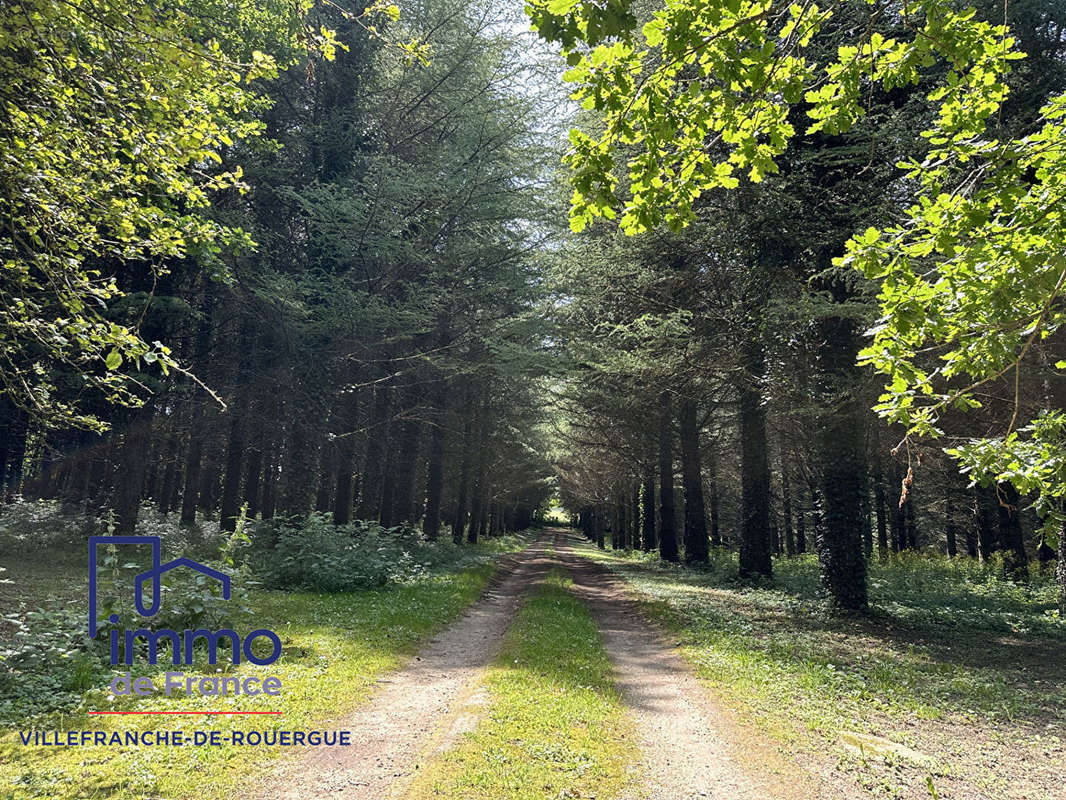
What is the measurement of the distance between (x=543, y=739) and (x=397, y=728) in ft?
5.05

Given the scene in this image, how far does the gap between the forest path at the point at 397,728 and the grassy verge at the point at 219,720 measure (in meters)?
0.28

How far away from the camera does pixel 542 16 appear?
2.83 m

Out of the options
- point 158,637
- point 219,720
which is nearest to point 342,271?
point 158,637

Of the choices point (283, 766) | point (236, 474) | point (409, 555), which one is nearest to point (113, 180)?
point (283, 766)

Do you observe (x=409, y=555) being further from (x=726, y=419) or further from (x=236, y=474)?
(x=726, y=419)

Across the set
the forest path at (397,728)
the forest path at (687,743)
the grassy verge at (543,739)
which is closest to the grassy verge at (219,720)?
the forest path at (397,728)

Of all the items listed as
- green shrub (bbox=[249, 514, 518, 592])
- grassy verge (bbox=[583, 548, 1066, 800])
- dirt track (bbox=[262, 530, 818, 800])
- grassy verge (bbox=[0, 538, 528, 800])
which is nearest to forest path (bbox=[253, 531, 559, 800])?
dirt track (bbox=[262, 530, 818, 800])

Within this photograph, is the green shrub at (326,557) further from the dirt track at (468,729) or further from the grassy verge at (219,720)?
the dirt track at (468,729)

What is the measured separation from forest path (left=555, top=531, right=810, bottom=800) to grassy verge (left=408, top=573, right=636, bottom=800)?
0.25 metres

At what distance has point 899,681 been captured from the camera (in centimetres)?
805

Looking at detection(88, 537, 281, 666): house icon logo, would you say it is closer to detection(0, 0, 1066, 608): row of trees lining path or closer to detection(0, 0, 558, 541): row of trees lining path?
detection(0, 0, 1066, 608): row of trees lining path

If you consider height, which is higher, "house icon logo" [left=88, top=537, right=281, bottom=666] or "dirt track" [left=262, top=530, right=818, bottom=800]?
"house icon logo" [left=88, top=537, right=281, bottom=666]

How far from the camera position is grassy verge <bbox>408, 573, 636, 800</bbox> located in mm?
4648

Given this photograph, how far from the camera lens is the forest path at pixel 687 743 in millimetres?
4848
